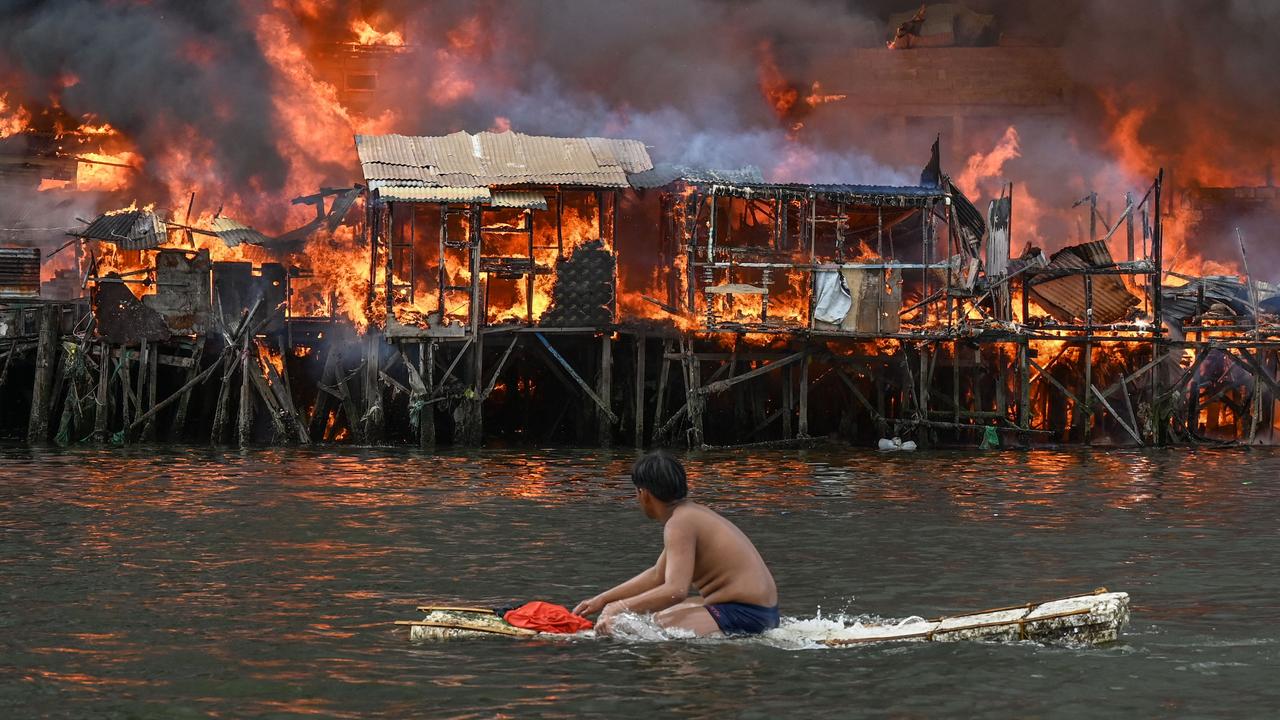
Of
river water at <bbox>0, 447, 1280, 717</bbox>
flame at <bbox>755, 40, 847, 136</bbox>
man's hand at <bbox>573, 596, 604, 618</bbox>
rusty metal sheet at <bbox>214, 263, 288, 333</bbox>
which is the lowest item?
river water at <bbox>0, 447, 1280, 717</bbox>

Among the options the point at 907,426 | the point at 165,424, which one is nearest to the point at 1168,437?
the point at 907,426

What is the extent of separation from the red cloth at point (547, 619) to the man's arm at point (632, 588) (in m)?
0.08

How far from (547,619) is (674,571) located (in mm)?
1187

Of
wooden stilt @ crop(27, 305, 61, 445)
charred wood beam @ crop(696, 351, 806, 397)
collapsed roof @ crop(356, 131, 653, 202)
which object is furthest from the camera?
wooden stilt @ crop(27, 305, 61, 445)

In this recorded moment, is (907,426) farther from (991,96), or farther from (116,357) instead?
(991,96)

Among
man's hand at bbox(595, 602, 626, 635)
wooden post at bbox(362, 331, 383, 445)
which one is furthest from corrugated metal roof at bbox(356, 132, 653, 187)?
man's hand at bbox(595, 602, 626, 635)

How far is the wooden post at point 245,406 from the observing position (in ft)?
108

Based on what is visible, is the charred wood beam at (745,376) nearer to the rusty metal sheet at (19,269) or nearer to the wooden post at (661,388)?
the wooden post at (661,388)

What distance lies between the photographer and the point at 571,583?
14531 mm

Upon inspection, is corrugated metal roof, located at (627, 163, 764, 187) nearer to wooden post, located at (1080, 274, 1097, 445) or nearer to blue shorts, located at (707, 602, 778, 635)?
wooden post, located at (1080, 274, 1097, 445)

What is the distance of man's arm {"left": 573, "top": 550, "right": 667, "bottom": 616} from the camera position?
35.2 ft

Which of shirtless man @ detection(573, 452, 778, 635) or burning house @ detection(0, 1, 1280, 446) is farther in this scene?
burning house @ detection(0, 1, 1280, 446)

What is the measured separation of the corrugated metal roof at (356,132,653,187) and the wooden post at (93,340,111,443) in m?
7.20

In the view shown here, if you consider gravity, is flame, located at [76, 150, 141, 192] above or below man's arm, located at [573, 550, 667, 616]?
above
